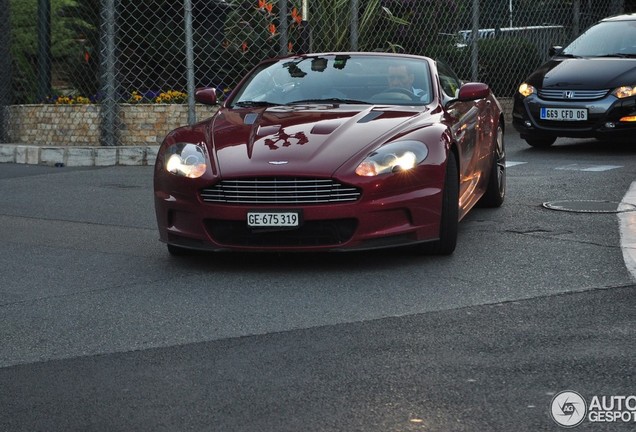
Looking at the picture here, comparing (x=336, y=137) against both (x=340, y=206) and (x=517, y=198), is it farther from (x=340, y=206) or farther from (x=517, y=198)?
(x=517, y=198)

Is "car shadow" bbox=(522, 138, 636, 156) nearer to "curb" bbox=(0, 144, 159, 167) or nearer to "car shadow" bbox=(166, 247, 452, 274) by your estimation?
"curb" bbox=(0, 144, 159, 167)

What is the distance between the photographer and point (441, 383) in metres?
5.02

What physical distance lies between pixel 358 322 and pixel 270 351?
2.31 ft

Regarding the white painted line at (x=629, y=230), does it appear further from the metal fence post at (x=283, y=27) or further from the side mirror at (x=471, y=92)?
the metal fence post at (x=283, y=27)

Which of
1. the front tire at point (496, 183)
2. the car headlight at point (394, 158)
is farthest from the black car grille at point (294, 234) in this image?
the front tire at point (496, 183)

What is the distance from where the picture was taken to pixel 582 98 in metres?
14.8

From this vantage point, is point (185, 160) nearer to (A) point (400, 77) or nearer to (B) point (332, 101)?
(B) point (332, 101)

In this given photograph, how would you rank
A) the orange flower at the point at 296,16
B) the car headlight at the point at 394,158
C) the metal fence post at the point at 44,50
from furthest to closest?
the metal fence post at the point at 44,50
the orange flower at the point at 296,16
the car headlight at the point at 394,158

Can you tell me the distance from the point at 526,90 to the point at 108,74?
480cm

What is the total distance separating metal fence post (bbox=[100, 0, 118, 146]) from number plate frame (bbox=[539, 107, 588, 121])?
15.9 feet

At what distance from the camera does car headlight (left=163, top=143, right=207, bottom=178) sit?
7.82 meters

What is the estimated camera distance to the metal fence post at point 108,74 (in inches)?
565

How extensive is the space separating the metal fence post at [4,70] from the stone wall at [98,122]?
0.46 m

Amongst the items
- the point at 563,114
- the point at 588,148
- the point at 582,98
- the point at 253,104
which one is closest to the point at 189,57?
the point at 563,114
